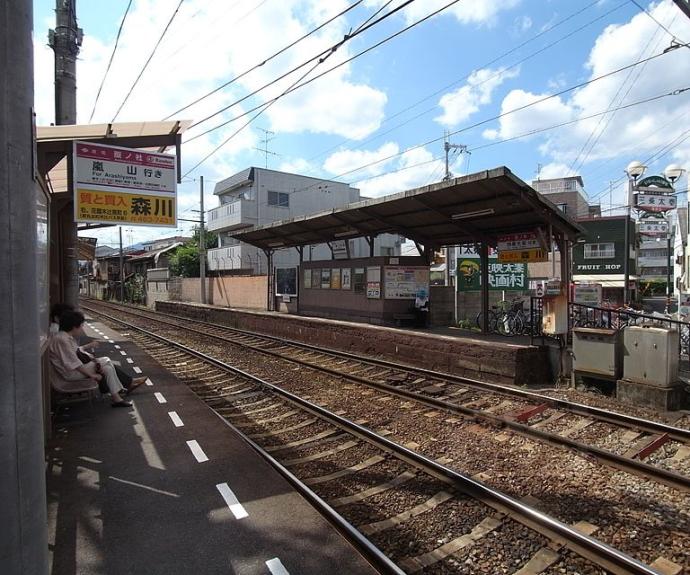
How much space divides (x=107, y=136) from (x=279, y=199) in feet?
112

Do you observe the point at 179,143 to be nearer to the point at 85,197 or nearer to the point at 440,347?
the point at 85,197

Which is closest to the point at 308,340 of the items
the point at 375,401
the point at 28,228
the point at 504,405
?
the point at 375,401

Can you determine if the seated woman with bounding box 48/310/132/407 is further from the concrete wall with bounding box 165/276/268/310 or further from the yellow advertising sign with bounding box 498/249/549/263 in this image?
the concrete wall with bounding box 165/276/268/310

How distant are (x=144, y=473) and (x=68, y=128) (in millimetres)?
4901

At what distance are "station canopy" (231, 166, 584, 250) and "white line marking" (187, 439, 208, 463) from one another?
7223 millimetres

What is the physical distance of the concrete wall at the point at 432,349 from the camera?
9.36 metres

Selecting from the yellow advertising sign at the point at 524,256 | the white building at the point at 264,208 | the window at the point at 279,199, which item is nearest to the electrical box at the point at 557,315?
the yellow advertising sign at the point at 524,256

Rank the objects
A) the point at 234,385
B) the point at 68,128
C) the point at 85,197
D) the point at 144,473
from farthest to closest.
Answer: the point at 234,385, the point at 85,197, the point at 68,128, the point at 144,473

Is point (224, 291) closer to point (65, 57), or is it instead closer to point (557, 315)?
point (65, 57)

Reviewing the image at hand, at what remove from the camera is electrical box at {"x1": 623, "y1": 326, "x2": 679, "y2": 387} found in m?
7.28

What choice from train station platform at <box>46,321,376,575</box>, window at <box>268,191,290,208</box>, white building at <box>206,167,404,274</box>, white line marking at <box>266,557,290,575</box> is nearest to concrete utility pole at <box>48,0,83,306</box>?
train station platform at <box>46,321,376,575</box>

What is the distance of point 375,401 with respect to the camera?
26.2 feet

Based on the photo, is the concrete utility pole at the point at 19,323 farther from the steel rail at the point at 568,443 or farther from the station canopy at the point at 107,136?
the steel rail at the point at 568,443

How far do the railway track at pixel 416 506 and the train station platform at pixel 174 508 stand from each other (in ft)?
1.33
